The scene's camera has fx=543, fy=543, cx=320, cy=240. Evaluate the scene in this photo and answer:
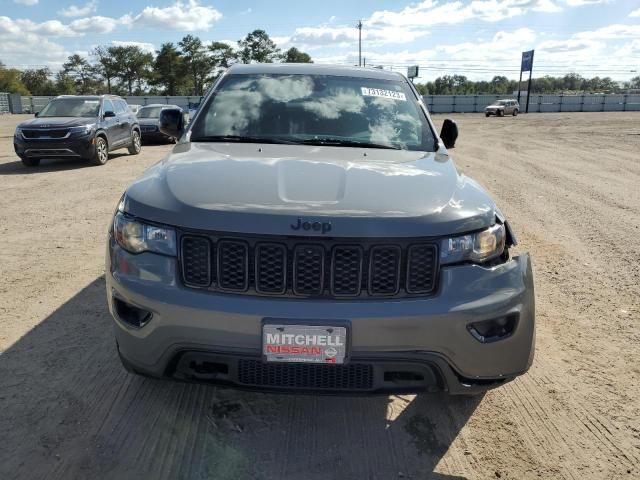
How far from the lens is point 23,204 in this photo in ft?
28.1

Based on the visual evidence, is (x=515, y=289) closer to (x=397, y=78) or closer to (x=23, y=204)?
(x=397, y=78)

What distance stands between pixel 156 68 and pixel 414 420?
95918 mm

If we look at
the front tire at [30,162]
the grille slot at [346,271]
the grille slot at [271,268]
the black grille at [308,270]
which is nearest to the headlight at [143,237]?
the grille slot at [271,268]

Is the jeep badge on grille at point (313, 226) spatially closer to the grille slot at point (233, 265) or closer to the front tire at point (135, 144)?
the grille slot at point (233, 265)

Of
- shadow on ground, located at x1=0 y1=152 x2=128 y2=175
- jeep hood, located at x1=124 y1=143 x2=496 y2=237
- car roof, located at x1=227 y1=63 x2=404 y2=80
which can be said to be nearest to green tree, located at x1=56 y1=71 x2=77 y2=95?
shadow on ground, located at x1=0 y1=152 x2=128 y2=175

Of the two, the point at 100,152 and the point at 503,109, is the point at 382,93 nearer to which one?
the point at 100,152

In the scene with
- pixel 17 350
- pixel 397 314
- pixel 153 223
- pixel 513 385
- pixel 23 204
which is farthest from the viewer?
pixel 23 204

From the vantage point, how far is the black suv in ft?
41.1

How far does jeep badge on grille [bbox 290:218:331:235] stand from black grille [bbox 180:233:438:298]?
51mm

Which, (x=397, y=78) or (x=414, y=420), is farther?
(x=397, y=78)

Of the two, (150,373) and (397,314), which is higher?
(397,314)

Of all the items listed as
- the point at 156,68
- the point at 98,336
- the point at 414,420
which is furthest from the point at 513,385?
the point at 156,68

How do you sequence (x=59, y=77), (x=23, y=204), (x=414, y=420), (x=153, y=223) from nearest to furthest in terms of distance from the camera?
(x=153, y=223), (x=414, y=420), (x=23, y=204), (x=59, y=77)

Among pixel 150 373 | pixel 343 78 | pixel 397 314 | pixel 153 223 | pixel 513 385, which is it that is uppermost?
pixel 343 78
